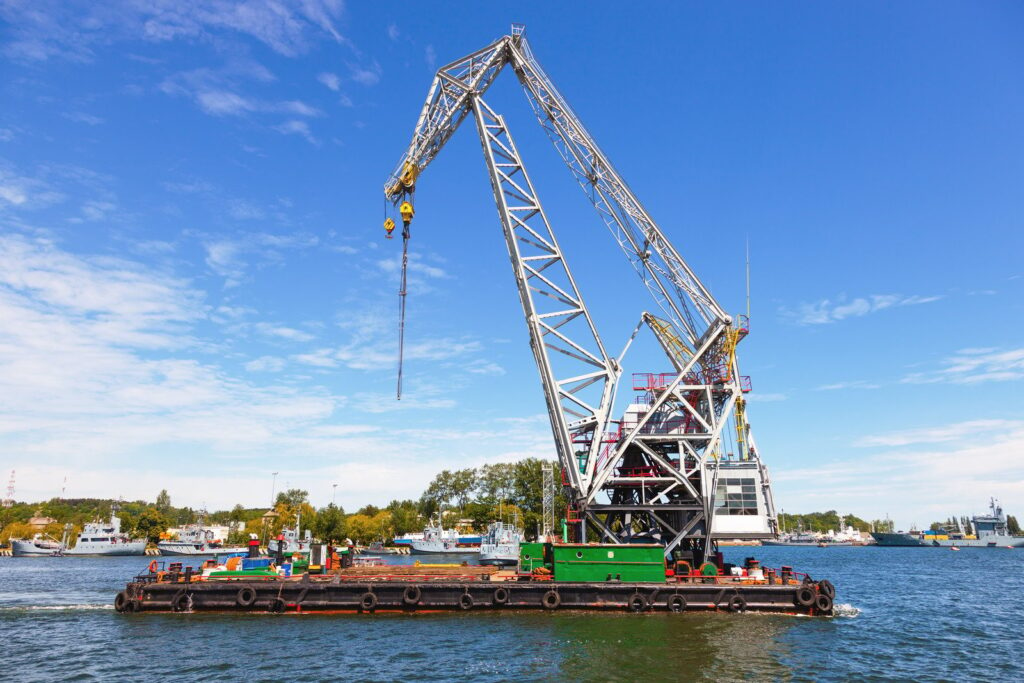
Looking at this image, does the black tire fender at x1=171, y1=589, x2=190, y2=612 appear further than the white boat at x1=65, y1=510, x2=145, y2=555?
No

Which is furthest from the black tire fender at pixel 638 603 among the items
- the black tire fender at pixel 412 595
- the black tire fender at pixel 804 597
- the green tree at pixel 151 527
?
the green tree at pixel 151 527

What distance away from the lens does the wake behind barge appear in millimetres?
30266

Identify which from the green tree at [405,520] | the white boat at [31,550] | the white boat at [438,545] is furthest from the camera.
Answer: the green tree at [405,520]

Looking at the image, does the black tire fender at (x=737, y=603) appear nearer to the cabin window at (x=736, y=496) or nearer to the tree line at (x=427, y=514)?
the cabin window at (x=736, y=496)

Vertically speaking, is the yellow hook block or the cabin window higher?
the yellow hook block

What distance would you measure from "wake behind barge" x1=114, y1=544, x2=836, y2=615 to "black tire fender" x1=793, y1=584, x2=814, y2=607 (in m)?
0.05

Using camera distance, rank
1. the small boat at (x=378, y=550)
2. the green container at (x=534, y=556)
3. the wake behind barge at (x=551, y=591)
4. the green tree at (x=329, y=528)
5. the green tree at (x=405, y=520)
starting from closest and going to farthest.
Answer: the wake behind barge at (x=551, y=591) → the green container at (x=534, y=556) → the small boat at (x=378, y=550) → the green tree at (x=329, y=528) → the green tree at (x=405, y=520)

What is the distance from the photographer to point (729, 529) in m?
34.3

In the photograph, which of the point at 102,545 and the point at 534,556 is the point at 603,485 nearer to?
the point at 534,556

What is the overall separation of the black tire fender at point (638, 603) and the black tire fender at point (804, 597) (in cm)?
744

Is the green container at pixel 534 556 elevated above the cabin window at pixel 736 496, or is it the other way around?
the cabin window at pixel 736 496

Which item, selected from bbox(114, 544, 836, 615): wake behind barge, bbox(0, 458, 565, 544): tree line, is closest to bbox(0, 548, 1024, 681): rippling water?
bbox(114, 544, 836, 615): wake behind barge

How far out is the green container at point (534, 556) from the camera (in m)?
34.2

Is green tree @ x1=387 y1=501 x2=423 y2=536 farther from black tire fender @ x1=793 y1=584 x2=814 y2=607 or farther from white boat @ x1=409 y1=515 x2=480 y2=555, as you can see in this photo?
black tire fender @ x1=793 y1=584 x2=814 y2=607
